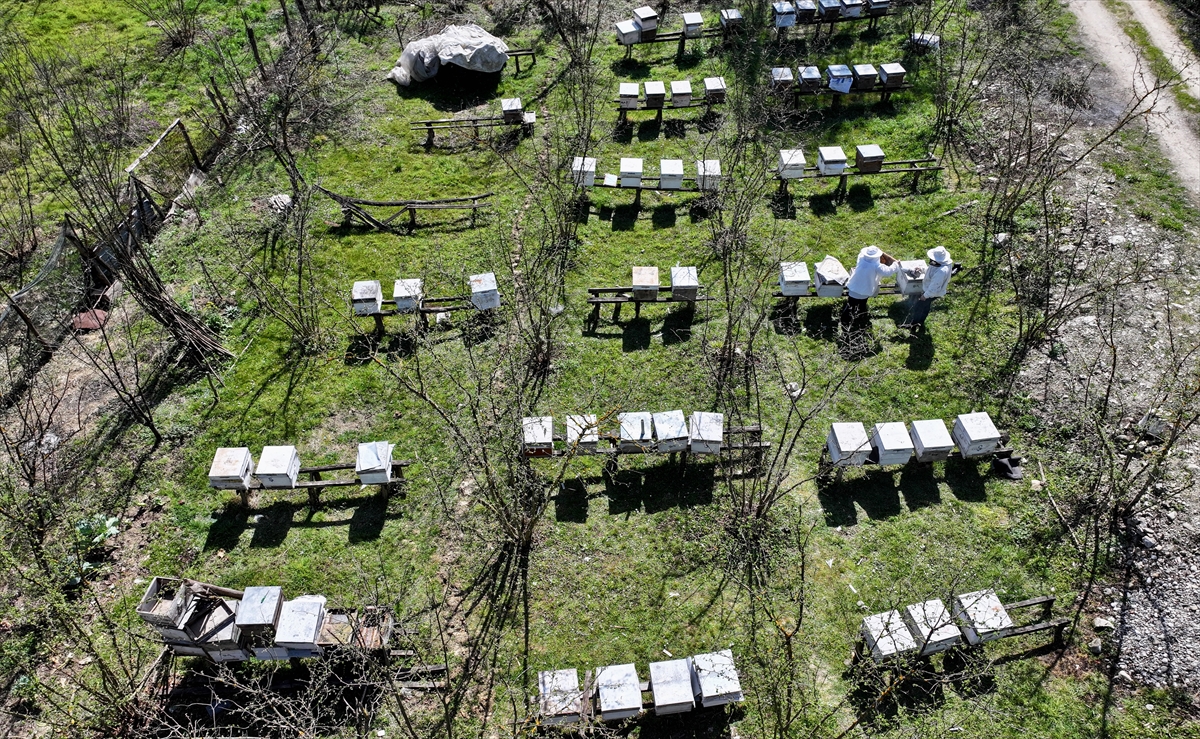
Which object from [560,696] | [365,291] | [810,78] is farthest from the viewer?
[810,78]

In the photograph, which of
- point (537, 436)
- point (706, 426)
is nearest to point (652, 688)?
point (706, 426)

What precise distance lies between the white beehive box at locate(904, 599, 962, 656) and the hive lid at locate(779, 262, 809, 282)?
7.41 m

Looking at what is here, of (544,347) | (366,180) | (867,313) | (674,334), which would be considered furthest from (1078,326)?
(366,180)

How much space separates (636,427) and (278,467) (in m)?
6.45

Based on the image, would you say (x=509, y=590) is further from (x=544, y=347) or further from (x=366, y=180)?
(x=366, y=180)

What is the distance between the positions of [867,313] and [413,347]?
10.1m

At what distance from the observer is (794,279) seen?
649 inches

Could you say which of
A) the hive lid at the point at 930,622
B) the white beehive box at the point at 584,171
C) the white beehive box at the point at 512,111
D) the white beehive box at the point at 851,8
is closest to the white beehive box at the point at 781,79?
the white beehive box at the point at 851,8

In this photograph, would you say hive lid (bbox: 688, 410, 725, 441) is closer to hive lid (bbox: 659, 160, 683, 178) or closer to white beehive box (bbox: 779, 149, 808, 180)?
hive lid (bbox: 659, 160, 683, 178)

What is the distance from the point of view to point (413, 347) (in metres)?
16.8

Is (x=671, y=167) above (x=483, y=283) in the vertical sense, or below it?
above

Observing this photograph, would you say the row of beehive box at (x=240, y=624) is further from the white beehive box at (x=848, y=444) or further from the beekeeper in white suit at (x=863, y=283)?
the beekeeper in white suit at (x=863, y=283)

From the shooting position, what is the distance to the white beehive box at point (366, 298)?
1627 cm

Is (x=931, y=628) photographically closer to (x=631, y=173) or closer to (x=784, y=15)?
(x=631, y=173)
